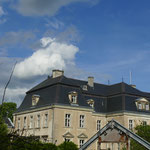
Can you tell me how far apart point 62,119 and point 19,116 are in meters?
10.3

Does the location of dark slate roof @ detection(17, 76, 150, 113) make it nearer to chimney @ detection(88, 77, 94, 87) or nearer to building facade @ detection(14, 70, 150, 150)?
building facade @ detection(14, 70, 150, 150)

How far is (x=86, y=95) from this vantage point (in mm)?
43938

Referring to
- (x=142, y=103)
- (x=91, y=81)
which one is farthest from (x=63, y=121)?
(x=142, y=103)

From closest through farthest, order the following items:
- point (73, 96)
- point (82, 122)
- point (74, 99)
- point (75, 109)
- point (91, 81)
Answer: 1. point (75, 109)
2. point (73, 96)
3. point (74, 99)
4. point (82, 122)
5. point (91, 81)

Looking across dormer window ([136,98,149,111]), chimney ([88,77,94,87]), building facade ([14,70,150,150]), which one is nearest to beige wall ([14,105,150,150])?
building facade ([14,70,150,150])

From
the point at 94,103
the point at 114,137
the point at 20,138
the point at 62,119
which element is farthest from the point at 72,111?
the point at 20,138

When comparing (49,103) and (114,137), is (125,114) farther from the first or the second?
(114,137)

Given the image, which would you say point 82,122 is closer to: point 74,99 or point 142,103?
point 74,99

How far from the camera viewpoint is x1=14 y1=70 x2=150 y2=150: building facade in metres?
37.1

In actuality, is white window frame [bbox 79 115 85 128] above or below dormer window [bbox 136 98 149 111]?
below

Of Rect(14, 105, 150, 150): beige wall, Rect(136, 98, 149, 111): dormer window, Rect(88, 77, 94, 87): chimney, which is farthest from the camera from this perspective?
Rect(88, 77, 94, 87): chimney

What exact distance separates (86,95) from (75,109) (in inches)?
237

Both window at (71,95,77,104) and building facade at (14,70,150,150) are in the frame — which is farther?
window at (71,95,77,104)

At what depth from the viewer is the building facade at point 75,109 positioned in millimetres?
37125
